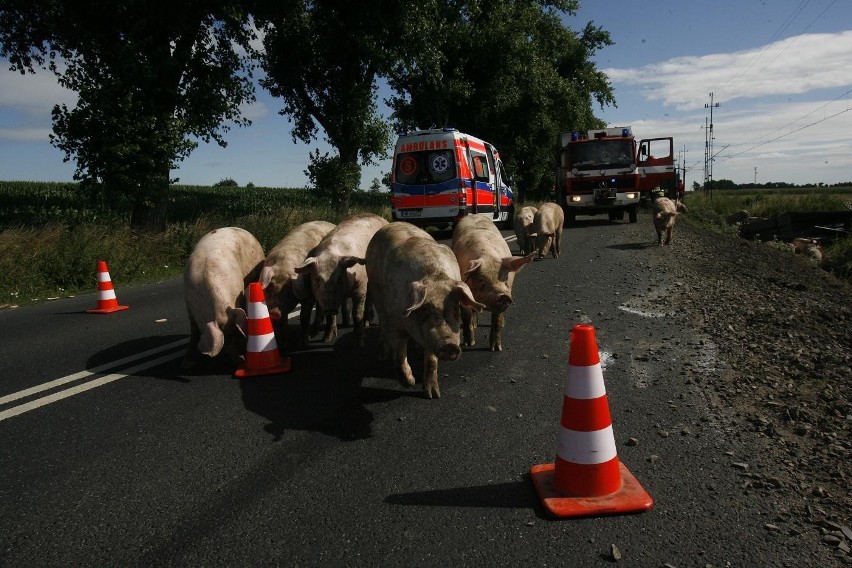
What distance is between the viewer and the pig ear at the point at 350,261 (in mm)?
6281

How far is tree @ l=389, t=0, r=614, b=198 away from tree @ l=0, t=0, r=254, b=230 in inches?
398

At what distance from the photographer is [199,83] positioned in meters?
16.1

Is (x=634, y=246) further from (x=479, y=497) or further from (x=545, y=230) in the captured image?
(x=479, y=497)

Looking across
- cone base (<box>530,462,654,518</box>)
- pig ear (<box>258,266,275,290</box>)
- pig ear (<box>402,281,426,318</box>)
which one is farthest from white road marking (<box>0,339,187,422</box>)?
cone base (<box>530,462,654,518</box>)

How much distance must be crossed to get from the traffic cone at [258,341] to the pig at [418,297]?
42.1 inches

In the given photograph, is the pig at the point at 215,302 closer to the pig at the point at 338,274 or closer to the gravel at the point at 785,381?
the pig at the point at 338,274

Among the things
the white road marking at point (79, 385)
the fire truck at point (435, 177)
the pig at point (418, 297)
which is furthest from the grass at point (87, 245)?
the pig at point (418, 297)

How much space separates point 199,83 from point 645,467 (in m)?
16.0

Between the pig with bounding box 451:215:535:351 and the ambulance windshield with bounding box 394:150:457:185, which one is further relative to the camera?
the ambulance windshield with bounding box 394:150:457:185

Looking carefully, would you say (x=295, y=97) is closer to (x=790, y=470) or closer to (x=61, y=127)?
(x=61, y=127)

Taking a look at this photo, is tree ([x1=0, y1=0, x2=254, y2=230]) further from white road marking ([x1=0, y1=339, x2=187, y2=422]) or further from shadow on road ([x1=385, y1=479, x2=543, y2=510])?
shadow on road ([x1=385, y1=479, x2=543, y2=510])

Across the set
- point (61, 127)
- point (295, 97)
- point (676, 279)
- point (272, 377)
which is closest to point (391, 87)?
point (295, 97)

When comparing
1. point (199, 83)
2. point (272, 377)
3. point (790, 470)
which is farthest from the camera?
point (199, 83)

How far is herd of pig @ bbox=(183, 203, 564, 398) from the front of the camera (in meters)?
4.59
